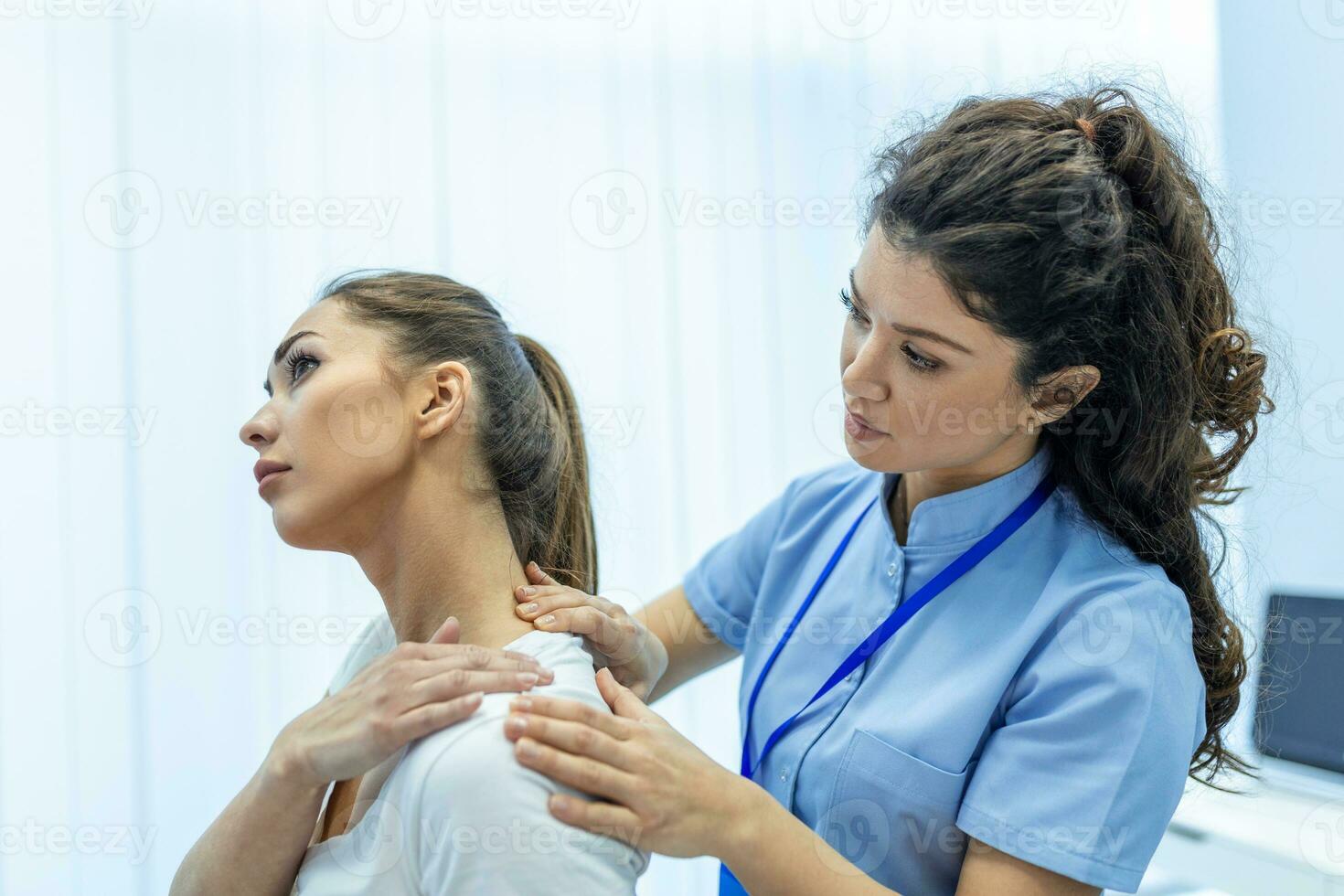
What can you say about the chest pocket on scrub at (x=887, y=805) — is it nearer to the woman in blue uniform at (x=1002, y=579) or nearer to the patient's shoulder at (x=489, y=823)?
the woman in blue uniform at (x=1002, y=579)

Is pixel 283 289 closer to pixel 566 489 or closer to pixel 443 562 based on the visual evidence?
pixel 566 489

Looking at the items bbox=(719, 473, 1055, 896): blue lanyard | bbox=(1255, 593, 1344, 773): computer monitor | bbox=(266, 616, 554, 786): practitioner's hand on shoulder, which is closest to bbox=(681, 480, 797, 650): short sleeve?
bbox=(719, 473, 1055, 896): blue lanyard

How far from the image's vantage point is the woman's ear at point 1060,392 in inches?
44.9

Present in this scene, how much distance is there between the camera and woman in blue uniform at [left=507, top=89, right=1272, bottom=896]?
3.32 ft

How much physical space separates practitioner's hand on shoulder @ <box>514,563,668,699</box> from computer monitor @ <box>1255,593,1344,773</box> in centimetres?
144

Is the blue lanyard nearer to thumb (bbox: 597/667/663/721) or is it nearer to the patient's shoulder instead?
thumb (bbox: 597/667/663/721)

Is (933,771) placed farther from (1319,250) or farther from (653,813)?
(1319,250)

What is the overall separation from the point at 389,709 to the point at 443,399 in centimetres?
38

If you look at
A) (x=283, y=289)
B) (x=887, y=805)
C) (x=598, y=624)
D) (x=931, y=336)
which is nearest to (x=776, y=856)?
(x=887, y=805)

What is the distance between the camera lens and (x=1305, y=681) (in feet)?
7.15

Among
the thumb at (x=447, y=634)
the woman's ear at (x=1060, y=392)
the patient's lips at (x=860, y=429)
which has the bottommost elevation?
the thumb at (x=447, y=634)

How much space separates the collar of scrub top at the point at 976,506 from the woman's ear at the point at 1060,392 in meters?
0.08

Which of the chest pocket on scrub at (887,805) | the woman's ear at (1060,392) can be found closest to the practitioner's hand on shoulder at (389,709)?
the chest pocket on scrub at (887,805)

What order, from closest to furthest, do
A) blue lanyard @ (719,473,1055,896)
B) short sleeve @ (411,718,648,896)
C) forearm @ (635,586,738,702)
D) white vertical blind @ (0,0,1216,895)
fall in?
short sleeve @ (411,718,648,896), blue lanyard @ (719,473,1055,896), forearm @ (635,586,738,702), white vertical blind @ (0,0,1216,895)
